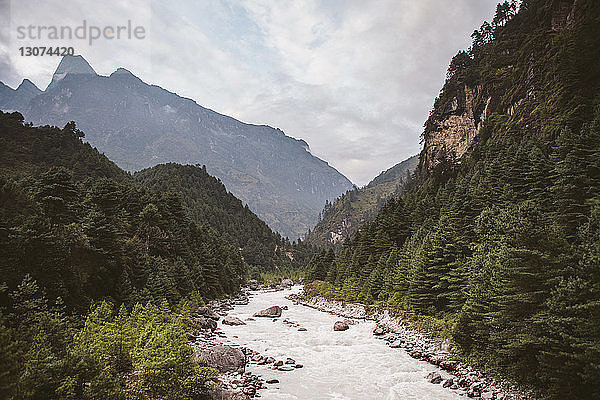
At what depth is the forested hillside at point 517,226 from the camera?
16.2 meters

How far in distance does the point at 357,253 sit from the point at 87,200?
184ft

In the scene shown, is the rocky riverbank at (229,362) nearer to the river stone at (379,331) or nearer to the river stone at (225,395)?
the river stone at (225,395)

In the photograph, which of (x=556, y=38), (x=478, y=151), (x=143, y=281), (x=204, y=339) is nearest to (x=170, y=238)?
(x=143, y=281)

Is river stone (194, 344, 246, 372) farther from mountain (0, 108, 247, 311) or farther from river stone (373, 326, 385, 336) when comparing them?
river stone (373, 326, 385, 336)

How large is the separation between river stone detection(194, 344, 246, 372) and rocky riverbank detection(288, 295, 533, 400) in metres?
14.3

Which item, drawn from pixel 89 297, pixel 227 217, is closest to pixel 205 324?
pixel 89 297

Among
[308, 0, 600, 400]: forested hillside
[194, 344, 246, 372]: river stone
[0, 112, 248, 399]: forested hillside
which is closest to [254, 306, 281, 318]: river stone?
[0, 112, 248, 399]: forested hillside

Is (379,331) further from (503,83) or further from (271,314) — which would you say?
(503,83)

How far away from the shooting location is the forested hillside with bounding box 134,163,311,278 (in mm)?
146750

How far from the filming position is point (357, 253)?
75.0 m

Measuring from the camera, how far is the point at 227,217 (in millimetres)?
166750

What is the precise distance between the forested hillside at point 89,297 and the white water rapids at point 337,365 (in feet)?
24.5

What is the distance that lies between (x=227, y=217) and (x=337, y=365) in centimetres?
14583

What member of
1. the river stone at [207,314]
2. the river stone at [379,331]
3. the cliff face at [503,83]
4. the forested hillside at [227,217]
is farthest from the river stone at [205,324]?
the forested hillside at [227,217]
